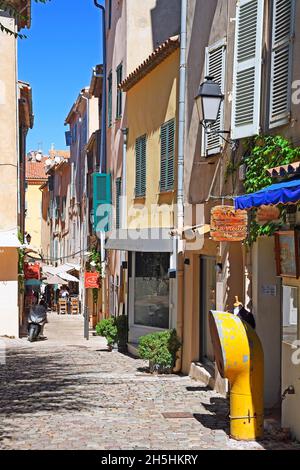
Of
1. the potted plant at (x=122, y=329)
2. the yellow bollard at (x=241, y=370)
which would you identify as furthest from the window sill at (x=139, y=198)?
the yellow bollard at (x=241, y=370)

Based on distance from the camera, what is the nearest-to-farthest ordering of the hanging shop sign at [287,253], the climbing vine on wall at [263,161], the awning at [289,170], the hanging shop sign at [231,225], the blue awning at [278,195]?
1. the blue awning at [278,195]
2. the awning at [289,170]
3. the hanging shop sign at [287,253]
4. the climbing vine on wall at [263,161]
5. the hanging shop sign at [231,225]

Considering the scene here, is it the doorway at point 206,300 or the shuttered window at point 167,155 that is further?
the shuttered window at point 167,155

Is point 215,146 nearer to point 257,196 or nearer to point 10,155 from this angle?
point 257,196

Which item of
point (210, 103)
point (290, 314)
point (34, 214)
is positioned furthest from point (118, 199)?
point (34, 214)

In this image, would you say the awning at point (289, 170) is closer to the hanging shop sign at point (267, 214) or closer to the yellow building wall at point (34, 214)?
the hanging shop sign at point (267, 214)

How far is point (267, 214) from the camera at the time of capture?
934 centimetres

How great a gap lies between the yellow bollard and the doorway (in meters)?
4.55

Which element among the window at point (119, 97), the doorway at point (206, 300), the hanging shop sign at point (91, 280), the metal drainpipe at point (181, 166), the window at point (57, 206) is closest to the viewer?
the doorway at point (206, 300)

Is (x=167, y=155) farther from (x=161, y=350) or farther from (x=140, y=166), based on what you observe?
(x=161, y=350)

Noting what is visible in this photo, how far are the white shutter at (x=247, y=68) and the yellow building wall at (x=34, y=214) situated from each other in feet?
179

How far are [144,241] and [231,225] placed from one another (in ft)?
19.2

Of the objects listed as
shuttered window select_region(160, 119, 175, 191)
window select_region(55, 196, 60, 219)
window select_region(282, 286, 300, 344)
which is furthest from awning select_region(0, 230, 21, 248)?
window select_region(55, 196, 60, 219)

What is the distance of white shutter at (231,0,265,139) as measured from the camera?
10.1 m

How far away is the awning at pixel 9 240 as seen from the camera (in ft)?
73.4
